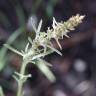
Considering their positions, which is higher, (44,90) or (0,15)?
(0,15)

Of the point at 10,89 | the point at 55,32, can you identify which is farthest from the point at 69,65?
the point at 55,32

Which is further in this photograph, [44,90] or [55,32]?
[44,90]

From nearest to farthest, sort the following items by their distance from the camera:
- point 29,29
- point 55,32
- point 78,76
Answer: point 55,32
point 29,29
point 78,76

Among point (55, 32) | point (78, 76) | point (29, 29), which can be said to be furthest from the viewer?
point (78, 76)

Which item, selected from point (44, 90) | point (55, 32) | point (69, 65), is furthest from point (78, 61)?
point (55, 32)

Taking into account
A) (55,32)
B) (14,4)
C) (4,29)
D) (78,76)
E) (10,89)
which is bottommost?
(55,32)

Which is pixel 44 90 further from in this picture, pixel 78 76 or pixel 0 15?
pixel 0 15
